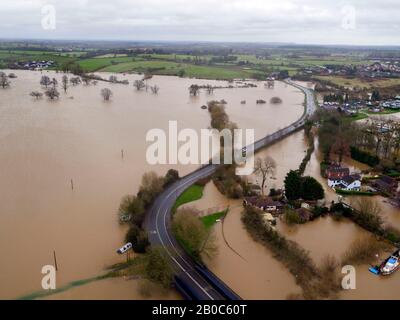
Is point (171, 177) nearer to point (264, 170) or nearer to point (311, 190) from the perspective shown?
point (264, 170)

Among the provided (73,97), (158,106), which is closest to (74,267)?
(158,106)

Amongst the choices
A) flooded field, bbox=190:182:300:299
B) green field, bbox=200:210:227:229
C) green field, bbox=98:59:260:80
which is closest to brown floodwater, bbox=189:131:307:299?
flooded field, bbox=190:182:300:299

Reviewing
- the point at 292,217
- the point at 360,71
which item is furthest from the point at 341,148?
the point at 360,71

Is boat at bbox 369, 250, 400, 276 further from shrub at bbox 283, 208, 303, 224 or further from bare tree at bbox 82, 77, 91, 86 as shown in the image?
bare tree at bbox 82, 77, 91, 86

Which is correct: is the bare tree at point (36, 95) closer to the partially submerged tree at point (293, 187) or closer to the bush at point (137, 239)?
the bush at point (137, 239)

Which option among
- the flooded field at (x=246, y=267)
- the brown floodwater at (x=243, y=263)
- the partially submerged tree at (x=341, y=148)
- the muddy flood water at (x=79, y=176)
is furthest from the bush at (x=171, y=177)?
the partially submerged tree at (x=341, y=148)
